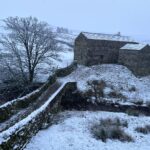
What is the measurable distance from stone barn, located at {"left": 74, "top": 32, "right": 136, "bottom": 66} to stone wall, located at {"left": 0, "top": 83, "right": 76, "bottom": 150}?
15417mm

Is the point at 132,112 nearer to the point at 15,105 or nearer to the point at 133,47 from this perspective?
the point at 15,105

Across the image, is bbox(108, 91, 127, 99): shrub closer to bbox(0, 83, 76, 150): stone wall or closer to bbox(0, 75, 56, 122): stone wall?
bbox(0, 83, 76, 150): stone wall

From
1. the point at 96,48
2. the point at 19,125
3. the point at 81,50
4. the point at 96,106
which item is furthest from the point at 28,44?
the point at 19,125

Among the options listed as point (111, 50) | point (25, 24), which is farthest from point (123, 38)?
point (25, 24)

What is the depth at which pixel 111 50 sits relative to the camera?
140ft

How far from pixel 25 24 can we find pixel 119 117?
1798 centimetres

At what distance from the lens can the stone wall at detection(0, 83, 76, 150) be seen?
14227mm

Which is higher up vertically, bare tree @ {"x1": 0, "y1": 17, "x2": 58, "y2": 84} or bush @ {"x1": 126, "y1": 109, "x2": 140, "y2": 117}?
bare tree @ {"x1": 0, "y1": 17, "x2": 58, "y2": 84}

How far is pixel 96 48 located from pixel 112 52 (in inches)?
110

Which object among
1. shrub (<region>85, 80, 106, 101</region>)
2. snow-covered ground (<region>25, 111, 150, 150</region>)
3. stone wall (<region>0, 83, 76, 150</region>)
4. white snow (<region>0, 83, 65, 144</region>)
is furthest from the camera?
shrub (<region>85, 80, 106, 101</region>)

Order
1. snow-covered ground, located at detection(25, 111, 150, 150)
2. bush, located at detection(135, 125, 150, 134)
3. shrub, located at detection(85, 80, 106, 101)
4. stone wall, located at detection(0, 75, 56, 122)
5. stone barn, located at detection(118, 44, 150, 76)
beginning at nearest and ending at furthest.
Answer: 1. snow-covered ground, located at detection(25, 111, 150, 150)
2. stone wall, located at detection(0, 75, 56, 122)
3. bush, located at detection(135, 125, 150, 134)
4. shrub, located at detection(85, 80, 106, 101)
5. stone barn, located at detection(118, 44, 150, 76)

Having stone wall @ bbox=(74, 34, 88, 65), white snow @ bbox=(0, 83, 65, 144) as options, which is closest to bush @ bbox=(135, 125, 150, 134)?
white snow @ bbox=(0, 83, 65, 144)

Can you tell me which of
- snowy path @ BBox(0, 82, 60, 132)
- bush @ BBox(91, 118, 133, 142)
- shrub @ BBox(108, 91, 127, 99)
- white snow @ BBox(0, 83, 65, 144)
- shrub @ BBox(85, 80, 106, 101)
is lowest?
shrub @ BBox(108, 91, 127, 99)

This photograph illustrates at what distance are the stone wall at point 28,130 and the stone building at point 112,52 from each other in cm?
1565
